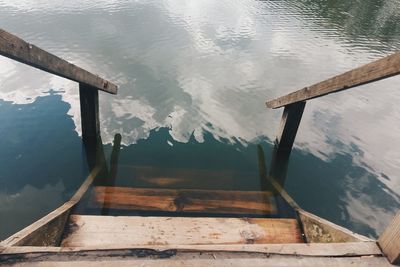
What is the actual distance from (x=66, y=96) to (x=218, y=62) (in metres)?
6.93

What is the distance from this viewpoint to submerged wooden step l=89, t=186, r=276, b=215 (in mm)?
5242

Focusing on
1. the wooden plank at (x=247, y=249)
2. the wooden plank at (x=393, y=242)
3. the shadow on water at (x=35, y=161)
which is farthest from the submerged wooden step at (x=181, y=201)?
the wooden plank at (x=393, y=242)

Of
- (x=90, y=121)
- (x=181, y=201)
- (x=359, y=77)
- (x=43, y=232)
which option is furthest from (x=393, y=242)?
(x=90, y=121)

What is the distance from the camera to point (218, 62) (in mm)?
13977

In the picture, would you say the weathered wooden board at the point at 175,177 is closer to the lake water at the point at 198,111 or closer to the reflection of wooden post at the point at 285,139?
the lake water at the point at 198,111

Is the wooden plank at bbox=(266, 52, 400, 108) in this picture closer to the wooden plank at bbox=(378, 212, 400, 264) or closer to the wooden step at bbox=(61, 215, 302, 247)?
the wooden plank at bbox=(378, 212, 400, 264)

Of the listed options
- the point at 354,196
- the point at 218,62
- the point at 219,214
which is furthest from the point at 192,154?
the point at 218,62

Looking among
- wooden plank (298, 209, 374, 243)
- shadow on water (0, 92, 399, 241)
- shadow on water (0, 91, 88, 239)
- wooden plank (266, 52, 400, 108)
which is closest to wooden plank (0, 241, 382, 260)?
wooden plank (298, 209, 374, 243)

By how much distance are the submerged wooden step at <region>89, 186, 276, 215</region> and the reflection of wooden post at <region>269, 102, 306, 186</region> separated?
2.02 m

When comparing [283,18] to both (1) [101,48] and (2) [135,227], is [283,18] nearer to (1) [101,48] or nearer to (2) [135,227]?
(1) [101,48]

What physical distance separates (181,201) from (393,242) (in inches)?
142

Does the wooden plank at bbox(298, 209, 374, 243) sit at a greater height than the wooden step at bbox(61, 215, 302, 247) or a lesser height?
greater

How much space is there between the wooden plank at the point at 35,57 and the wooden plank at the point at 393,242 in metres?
3.70

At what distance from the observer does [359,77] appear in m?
3.86
